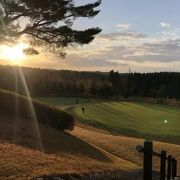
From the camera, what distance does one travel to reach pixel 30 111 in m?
24.3

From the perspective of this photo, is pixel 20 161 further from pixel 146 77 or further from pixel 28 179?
pixel 146 77

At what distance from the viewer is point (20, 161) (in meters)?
12.3

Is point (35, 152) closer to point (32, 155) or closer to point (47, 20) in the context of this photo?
point (32, 155)

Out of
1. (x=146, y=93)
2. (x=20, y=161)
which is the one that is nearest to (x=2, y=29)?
(x=20, y=161)

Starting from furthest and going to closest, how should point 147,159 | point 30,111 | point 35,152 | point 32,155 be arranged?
1. point 30,111
2. point 35,152
3. point 32,155
4. point 147,159

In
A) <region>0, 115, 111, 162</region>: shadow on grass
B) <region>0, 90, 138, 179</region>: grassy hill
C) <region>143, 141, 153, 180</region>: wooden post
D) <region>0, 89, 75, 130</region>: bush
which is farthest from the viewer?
<region>0, 89, 75, 130</region>: bush

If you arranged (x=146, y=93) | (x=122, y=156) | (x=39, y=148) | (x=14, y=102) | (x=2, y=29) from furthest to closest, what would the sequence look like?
1. (x=146, y=93)
2. (x=2, y=29)
3. (x=122, y=156)
4. (x=14, y=102)
5. (x=39, y=148)

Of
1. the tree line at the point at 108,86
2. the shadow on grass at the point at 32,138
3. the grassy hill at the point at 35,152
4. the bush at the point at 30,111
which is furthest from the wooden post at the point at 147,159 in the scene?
the tree line at the point at 108,86

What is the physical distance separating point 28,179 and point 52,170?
1568mm

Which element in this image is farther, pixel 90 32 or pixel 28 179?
pixel 90 32

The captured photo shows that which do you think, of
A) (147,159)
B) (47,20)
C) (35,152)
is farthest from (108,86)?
(147,159)

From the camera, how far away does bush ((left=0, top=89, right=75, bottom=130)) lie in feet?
76.4

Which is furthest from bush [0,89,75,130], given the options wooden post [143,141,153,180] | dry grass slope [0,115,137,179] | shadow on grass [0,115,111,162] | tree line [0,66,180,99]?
tree line [0,66,180,99]

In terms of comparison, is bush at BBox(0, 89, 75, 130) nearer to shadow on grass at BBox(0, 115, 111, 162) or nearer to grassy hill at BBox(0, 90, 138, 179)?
grassy hill at BBox(0, 90, 138, 179)
